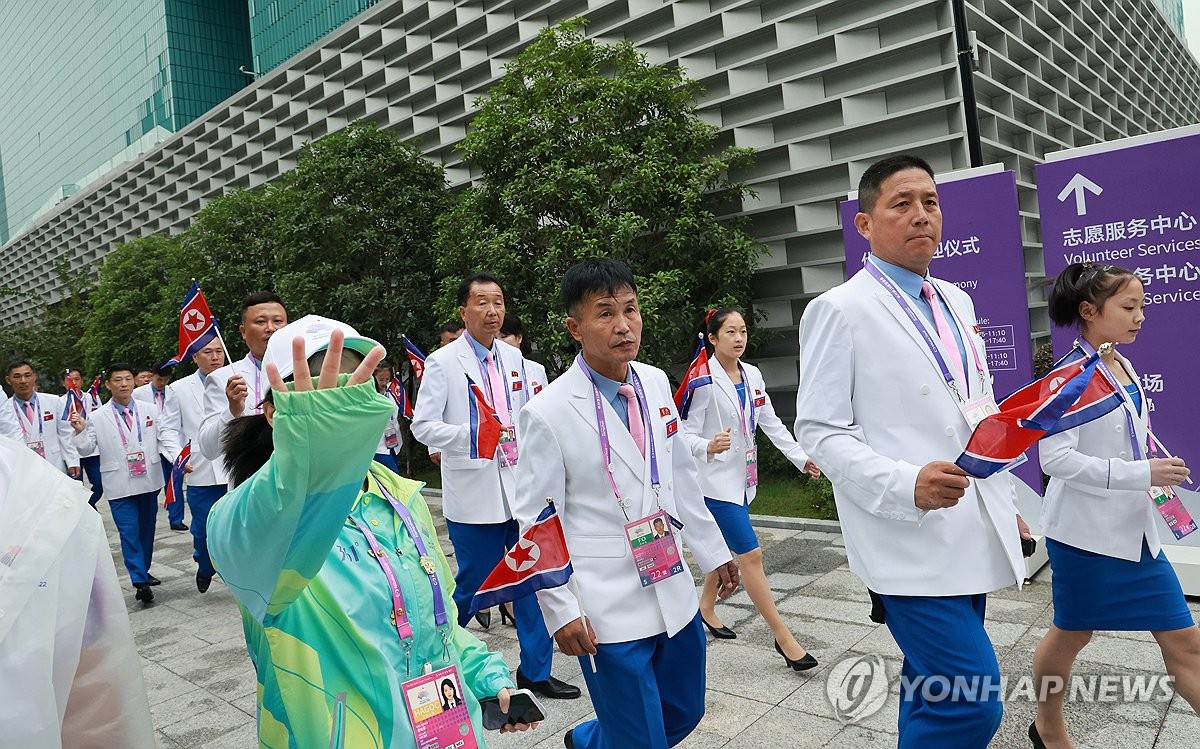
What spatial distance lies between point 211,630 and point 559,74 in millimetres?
7985

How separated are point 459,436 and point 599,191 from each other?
20.4 ft

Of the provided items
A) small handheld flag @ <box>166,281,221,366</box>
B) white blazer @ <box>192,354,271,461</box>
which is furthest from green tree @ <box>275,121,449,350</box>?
white blazer @ <box>192,354,271,461</box>

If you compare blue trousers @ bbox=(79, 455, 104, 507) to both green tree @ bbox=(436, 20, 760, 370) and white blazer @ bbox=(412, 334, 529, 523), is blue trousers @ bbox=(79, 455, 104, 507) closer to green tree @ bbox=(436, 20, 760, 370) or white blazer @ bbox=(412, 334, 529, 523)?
green tree @ bbox=(436, 20, 760, 370)

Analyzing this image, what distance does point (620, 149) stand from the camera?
1030 cm

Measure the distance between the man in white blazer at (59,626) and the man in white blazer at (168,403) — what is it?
689cm

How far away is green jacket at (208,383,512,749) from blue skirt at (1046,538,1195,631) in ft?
7.23

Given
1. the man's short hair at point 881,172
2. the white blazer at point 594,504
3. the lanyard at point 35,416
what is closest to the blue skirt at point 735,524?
the white blazer at point 594,504

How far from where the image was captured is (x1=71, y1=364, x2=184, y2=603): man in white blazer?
24.0 ft

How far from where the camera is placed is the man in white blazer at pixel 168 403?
7.72 metres

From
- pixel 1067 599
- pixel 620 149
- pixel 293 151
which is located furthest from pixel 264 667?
pixel 293 151

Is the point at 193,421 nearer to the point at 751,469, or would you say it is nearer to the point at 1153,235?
the point at 751,469

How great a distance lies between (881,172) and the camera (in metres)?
2.54

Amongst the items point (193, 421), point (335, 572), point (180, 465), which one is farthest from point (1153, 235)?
point (193, 421)

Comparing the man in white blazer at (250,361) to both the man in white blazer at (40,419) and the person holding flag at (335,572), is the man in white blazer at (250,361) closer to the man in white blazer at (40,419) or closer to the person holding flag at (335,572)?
the person holding flag at (335,572)
